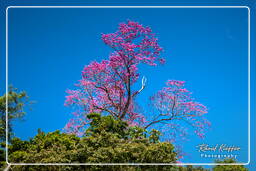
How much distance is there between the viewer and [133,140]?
511 centimetres

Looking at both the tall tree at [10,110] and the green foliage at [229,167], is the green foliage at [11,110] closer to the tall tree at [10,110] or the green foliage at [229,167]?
the tall tree at [10,110]

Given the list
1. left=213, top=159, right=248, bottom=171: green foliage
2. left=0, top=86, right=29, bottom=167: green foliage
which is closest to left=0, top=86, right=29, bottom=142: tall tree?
left=0, top=86, right=29, bottom=167: green foliage

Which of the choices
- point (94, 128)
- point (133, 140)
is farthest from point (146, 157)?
point (94, 128)

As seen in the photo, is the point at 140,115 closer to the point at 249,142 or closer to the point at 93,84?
the point at 93,84

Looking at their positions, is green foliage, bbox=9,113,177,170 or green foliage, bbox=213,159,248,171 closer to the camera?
green foliage, bbox=9,113,177,170

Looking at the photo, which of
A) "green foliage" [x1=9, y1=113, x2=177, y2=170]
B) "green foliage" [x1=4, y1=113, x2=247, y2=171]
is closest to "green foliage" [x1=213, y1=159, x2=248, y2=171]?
"green foliage" [x1=4, y1=113, x2=247, y2=171]

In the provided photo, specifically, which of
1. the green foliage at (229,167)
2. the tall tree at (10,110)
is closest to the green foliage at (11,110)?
the tall tree at (10,110)

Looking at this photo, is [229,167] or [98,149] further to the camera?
[229,167]

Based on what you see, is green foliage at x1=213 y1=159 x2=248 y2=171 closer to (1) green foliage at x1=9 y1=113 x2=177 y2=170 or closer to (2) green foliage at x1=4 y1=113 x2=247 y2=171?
(2) green foliage at x1=4 y1=113 x2=247 y2=171

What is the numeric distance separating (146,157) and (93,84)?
188 cm

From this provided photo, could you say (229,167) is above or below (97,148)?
below

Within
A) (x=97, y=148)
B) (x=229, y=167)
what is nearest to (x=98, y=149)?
(x=97, y=148)

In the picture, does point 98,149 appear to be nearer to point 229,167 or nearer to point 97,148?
point 97,148

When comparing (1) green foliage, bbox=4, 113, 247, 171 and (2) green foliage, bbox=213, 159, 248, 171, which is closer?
(1) green foliage, bbox=4, 113, 247, 171
